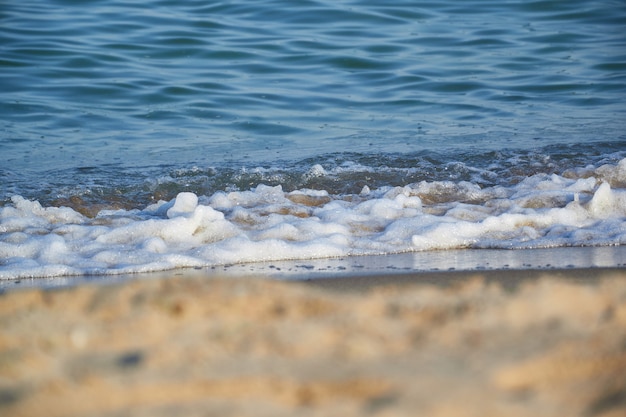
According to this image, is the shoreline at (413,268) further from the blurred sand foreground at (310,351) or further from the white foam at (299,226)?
the blurred sand foreground at (310,351)

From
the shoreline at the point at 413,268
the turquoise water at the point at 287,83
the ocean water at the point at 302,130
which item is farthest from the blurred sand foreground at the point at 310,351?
the turquoise water at the point at 287,83

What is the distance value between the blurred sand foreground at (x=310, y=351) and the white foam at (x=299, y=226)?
4.93 feet

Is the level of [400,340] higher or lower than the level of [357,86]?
higher

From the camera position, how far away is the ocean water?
4027mm

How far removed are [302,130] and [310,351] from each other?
549 centimetres

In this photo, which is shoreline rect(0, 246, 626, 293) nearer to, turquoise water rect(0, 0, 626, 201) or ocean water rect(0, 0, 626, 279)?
ocean water rect(0, 0, 626, 279)

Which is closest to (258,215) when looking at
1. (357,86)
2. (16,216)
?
(16,216)

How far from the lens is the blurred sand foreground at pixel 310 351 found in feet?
5.19

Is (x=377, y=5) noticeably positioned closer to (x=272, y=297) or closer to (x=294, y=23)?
(x=294, y=23)

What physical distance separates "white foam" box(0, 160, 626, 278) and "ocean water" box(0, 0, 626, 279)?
0.01 meters

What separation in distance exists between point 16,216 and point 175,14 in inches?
252

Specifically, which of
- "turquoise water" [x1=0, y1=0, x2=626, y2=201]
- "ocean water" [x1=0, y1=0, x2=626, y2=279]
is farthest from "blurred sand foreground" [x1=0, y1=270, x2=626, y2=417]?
"turquoise water" [x1=0, y1=0, x2=626, y2=201]

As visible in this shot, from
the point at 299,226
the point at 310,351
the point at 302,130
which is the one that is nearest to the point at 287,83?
the point at 302,130

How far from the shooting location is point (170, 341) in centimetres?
184
